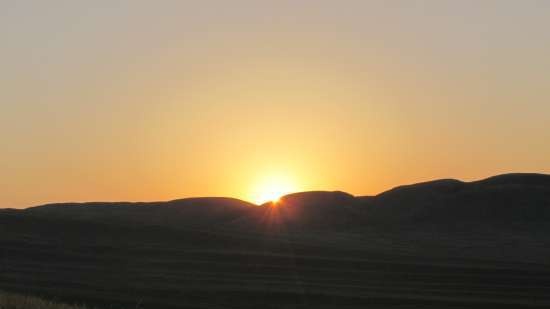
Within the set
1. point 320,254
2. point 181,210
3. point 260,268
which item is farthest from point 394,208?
point 260,268

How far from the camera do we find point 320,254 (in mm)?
67875

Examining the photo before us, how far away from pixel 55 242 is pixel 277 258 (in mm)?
17620

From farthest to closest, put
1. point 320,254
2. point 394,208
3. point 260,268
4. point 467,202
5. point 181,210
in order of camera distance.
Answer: point 181,210 → point 394,208 → point 467,202 → point 320,254 → point 260,268

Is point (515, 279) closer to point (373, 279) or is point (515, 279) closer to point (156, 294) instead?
point (373, 279)

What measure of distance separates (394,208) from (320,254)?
181 ft

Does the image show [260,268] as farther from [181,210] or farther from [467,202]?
[181,210]

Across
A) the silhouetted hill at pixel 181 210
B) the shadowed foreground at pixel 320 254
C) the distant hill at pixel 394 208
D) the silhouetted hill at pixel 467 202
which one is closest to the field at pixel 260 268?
the shadowed foreground at pixel 320 254

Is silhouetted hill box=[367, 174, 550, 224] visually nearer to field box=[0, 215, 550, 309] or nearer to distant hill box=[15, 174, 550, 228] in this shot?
distant hill box=[15, 174, 550, 228]

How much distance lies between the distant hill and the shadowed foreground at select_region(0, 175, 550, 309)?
0.25m

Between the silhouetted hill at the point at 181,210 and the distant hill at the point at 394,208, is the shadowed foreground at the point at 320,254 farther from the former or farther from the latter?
the silhouetted hill at the point at 181,210

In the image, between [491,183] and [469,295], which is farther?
[491,183]

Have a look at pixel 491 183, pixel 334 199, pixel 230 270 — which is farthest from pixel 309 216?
pixel 230 270

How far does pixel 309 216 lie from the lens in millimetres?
121000

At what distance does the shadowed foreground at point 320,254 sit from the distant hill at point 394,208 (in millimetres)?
248
